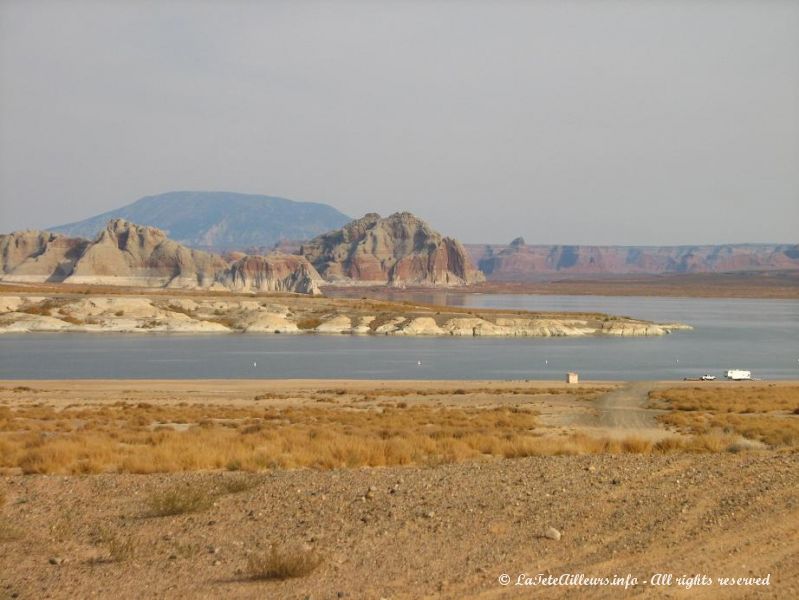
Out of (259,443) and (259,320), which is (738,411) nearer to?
(259,443)

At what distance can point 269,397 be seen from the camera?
3528 centimetres

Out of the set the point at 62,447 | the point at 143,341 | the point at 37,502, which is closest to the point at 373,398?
the point at 62,447

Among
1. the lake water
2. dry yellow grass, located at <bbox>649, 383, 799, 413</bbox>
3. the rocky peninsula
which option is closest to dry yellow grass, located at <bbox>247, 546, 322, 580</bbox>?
dry yellow grass, located at <bbox>649, 383, 799, 413</bbox>

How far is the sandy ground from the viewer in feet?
24.3

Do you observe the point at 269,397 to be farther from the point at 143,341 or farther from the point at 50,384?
the point at 143,341

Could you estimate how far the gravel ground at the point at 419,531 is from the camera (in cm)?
742

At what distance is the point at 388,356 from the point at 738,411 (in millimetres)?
40462

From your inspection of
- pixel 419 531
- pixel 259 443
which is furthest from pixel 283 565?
pixel 259 443

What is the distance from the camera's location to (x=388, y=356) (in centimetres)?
6731

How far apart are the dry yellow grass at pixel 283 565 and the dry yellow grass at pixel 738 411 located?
33.0 ft

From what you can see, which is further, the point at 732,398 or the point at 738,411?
the point at 732,398

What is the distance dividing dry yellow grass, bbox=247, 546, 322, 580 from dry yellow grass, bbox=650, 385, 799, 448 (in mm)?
10062

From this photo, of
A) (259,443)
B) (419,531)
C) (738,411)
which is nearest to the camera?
(419,531)

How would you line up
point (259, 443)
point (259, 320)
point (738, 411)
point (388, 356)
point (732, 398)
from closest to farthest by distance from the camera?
point (259, 443) < point (738, 411) < point (732, 398) < point (388, 356) < point (259, 320)
